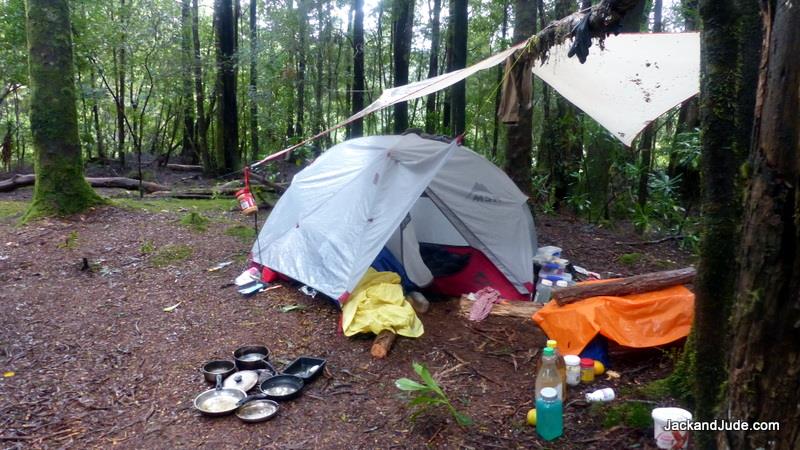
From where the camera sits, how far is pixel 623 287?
4070 millimetres

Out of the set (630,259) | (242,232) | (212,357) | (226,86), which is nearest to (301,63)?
(226,86)

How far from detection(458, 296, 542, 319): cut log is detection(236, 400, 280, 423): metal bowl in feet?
6.32

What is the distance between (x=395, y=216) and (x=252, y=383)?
5.77 feet

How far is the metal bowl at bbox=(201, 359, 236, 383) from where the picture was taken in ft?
12.0

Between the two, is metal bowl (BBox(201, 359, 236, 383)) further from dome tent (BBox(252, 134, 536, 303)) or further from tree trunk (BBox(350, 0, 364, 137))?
tree trunk (BBox(350, 0, 364, 137))

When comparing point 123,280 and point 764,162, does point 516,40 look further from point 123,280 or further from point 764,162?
point 764,162

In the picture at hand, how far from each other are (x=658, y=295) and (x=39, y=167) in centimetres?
741

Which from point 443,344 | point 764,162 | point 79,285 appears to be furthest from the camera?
point 79,285

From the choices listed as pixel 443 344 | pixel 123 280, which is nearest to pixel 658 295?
pixel 443 344

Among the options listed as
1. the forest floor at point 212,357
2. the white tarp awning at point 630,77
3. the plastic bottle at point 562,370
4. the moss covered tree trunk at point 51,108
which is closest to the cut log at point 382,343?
the forest floor at point 212,357

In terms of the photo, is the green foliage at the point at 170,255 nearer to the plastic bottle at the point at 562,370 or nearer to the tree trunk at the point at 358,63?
the plastic bottle at the point at 562,370

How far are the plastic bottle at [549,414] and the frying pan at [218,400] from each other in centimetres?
176

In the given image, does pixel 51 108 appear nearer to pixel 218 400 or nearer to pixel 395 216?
pixel 395 216

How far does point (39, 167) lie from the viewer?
7312 mm
